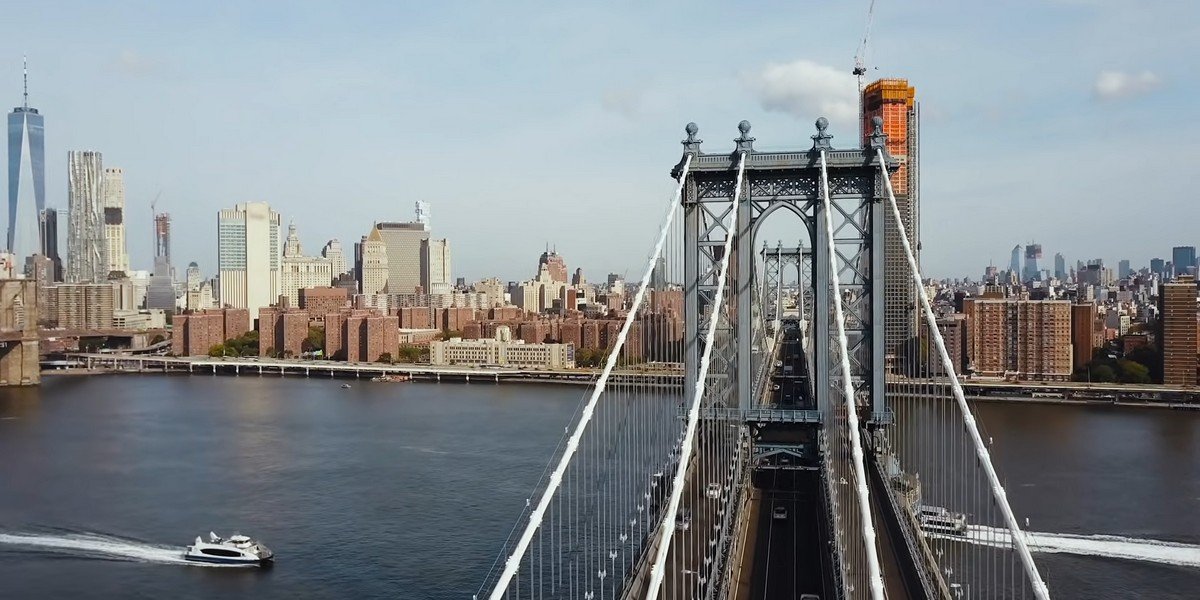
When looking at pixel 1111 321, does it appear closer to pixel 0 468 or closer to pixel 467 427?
pixel 467 427

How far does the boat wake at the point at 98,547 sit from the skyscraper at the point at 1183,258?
137m

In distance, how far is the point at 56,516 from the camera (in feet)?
58.5

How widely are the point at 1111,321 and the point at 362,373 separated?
39.4 m

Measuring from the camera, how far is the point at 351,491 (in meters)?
19.6

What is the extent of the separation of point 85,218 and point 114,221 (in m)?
5.17

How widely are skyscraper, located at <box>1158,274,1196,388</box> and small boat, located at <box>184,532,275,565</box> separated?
34546 millimetres

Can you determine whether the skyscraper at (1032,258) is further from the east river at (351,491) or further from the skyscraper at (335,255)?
the east river at (351,491)

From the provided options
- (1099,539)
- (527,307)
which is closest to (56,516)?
(1099,539)

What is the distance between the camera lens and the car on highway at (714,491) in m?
10.9

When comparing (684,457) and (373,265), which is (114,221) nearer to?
(373,265)

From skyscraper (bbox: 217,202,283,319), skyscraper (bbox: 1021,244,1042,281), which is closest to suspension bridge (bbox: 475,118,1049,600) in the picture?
skyscraper (bbox: 217,202,283,319)

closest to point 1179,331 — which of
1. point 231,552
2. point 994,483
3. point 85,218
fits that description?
point 231,552

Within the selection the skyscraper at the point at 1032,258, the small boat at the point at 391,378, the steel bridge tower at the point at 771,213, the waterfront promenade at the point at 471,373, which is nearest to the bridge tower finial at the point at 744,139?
the steel bridge tower at the point at 771,213

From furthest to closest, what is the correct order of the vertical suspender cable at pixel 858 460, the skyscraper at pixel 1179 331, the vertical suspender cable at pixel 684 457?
the skyscraper at pixel 1179 331, the vertical suspender cable at pixel 684 457, the vertical suspender cable at pixel 858 460
